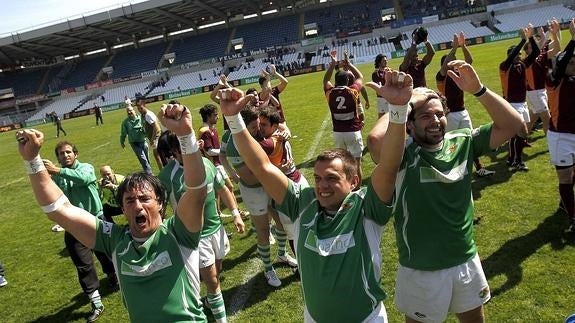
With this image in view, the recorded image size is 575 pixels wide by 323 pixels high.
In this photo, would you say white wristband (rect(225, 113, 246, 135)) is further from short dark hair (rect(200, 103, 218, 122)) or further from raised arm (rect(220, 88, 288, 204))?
short dark hair (rect(200, 103, 218, 122))

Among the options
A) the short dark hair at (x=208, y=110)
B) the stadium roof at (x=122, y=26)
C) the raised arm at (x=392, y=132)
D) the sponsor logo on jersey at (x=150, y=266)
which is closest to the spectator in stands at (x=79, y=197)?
the short dark hair at (x=208, y=110)

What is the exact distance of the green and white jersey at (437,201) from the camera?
3.27 m

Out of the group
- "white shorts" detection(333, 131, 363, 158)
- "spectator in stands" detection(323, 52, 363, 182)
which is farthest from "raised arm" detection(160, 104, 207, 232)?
"white shorts" detection(333, 131, 363, 158)

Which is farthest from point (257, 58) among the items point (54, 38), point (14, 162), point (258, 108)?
point (258, 108)

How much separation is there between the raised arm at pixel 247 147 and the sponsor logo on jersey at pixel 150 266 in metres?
0.85

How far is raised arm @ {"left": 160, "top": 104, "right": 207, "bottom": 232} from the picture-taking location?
295 cm

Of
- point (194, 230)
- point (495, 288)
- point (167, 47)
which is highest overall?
point (167, 47)

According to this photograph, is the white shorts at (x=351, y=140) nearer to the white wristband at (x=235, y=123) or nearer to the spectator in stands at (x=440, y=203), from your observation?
the spectator in stands at (x=440, y=203)

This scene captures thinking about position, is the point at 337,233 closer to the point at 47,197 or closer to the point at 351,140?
the point at 47,197

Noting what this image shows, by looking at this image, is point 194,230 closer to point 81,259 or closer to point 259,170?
point 259,170

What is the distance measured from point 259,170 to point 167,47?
71.1m

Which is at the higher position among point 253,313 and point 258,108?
point 258,108

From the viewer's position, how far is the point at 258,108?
5824 millimetres

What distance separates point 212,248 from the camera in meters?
5.11
